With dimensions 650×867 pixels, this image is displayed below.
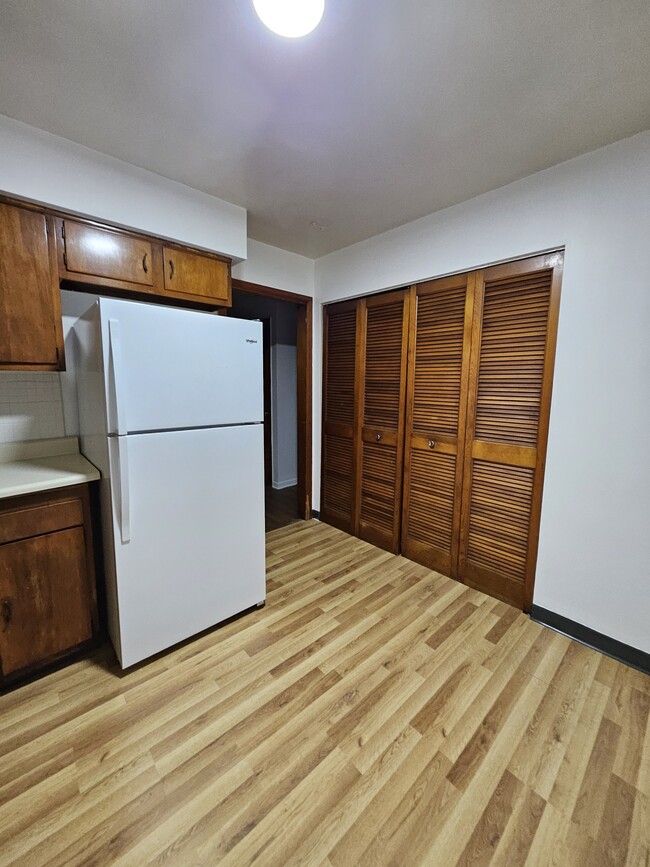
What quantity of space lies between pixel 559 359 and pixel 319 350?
1899mm

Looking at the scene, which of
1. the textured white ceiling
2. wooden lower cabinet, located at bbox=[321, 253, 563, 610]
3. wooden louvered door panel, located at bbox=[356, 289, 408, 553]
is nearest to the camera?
the textured white ceiling

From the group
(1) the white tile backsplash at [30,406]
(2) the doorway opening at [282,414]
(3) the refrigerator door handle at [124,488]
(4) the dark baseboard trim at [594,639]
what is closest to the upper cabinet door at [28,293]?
(1) the white tile backsplash at [30,406]

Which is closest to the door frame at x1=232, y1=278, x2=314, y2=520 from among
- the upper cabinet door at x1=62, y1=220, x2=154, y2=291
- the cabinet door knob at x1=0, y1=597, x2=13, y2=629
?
the upper cabinet door at x1=62, y1=220, x2=154, y2=291

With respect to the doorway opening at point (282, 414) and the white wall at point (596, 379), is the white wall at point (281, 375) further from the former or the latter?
the white wall at point (596, 379)

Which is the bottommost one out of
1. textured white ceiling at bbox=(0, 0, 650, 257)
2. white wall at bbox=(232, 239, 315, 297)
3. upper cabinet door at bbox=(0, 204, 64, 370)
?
upper cabinet door at bbox=(0, 204, 64, 370)

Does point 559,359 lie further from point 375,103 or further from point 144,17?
point 144,17

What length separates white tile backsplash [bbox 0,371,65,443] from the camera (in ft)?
6.04

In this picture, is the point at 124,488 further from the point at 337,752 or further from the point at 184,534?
the point at 337,752

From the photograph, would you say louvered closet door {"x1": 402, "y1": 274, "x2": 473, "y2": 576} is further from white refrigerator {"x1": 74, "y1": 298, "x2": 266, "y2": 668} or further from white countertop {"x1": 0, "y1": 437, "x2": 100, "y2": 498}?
white countertop {"x1": 0, "y1": 437, "x2": 100, "y2": 498}

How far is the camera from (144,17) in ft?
3.50

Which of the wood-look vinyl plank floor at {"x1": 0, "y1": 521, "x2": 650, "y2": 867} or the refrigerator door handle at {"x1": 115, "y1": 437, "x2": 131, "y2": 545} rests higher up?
the refrigerator door handle at {"x1": 115, "y1": 437, "x2": 131, "y2": 545}

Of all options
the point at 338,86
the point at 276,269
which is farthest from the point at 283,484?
the point at 338,86

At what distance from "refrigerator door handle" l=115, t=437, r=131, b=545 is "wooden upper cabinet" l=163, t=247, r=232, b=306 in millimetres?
1013

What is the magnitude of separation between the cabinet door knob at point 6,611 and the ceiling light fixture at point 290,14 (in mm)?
2245
